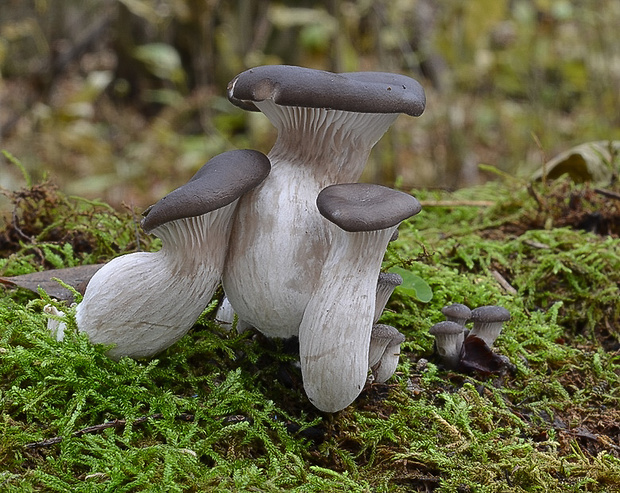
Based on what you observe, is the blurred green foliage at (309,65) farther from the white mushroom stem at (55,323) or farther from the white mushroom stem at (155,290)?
the white mushroom stem at (55,323)

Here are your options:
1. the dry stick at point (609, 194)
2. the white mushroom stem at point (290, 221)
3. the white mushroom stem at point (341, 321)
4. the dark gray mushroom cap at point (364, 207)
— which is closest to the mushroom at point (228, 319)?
A: the white mushroom stem at point (290, 221)

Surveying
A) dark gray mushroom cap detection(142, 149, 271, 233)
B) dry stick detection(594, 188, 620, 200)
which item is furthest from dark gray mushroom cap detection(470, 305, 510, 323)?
dry stick detection(594, 188, 620, 200)

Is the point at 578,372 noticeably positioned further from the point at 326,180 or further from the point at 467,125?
the point at 467,125

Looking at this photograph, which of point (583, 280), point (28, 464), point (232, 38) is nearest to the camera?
point (28, 464)

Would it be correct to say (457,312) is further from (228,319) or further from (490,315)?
(228,319)

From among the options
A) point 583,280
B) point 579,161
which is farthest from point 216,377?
point 579,161

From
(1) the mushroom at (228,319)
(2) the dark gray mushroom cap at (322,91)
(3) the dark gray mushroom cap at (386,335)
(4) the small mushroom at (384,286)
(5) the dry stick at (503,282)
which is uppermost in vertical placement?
(2) the dark gray mushroom cap at (322,91)

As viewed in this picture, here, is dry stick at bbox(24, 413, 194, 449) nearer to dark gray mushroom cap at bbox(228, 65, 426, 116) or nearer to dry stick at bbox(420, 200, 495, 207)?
dark gray mushroom cap at bbox(228, 65, 426, 116)
